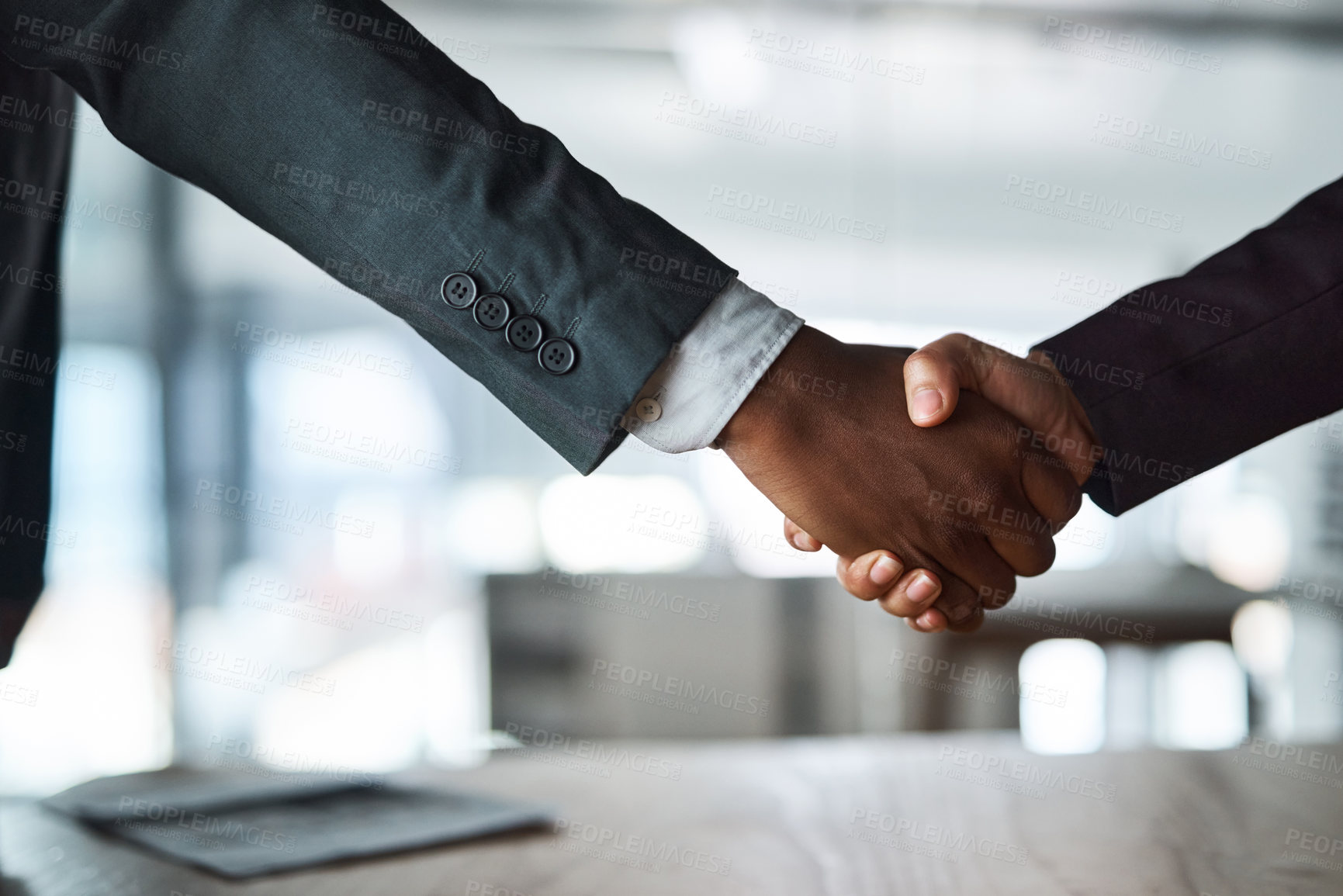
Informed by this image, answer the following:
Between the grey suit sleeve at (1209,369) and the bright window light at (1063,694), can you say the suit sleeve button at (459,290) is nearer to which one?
the grey suit sleeve at (1209,369)

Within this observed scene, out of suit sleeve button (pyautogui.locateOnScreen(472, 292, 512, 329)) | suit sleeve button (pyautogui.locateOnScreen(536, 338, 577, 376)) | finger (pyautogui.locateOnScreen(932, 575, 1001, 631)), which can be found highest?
suit sleeve button (pyautogui.locateOnScreen(472, 292, 512, 329))

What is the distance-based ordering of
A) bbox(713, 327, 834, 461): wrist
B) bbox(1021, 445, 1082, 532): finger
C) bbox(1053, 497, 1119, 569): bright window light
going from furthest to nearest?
1. bbox(1053, 497, 1119, 569): bright window light
2. bbox(1021, 445, 1082, 532): finger
3. bbox(713, 327, 834, 461): wrist

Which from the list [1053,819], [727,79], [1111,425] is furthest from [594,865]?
[727,79]

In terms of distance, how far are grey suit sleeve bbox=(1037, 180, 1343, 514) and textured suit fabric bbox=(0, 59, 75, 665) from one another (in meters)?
1.06

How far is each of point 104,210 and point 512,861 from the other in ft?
9.65

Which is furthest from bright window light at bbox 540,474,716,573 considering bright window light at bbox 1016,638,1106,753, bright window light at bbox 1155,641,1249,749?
bright window light at bbox 1155,641,1249,749

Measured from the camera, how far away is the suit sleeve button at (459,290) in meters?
0.78

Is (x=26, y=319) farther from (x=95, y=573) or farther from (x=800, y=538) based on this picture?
(x=95, y=573)

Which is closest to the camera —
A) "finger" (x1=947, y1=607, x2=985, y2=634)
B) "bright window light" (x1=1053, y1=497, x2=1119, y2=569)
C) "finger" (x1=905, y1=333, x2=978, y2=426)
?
"finger" (x1=905, y1=333, x2=978, y2=426)

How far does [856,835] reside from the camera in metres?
0.80

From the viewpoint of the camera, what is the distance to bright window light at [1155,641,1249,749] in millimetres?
3385

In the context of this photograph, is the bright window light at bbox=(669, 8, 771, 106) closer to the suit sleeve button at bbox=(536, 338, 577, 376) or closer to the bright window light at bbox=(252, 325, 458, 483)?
the bright window light at bbox=(252, 325, 458, 483)

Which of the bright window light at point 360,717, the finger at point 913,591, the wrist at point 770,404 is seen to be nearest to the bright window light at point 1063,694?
the bright window light at point 360,717

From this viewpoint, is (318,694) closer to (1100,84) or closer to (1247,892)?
(1247,892)
